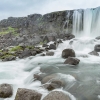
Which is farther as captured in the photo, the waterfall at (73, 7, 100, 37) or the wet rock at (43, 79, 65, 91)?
the waterfall at (73, 7, 100, 37)

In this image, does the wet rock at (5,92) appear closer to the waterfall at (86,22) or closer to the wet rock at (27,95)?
the wet rock at (27,95)

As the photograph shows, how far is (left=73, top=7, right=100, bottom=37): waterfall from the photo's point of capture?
33250 mm

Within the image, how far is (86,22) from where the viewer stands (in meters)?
35.0

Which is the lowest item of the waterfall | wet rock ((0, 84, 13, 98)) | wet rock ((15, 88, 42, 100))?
wet rock ((0, 84, 13, 98))

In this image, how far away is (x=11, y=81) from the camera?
10438 millimetres

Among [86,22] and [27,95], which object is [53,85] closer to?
[27,95]

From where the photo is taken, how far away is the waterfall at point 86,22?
33250 mm

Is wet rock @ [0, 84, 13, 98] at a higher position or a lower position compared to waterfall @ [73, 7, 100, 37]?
lower

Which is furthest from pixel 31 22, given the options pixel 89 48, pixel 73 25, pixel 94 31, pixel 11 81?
pixel 11 81

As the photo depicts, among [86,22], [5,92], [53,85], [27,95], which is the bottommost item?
[5,92]

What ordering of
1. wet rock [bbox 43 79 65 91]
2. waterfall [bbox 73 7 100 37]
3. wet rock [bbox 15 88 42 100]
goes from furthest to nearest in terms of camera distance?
1. waterfall [bbox 73 7 100 37]
2. wet rock [bbox 43 79 65 91]
3. wet rock [bbox 15 88 42 100]

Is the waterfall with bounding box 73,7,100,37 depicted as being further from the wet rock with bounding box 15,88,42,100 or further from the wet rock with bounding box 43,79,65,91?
the wet rock with bounding box 15,88,42,100

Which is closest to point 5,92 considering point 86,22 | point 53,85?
point 53,85

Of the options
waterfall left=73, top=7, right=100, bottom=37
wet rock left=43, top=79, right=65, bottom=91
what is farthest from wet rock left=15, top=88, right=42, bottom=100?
waterfall left=73, top=7, right=100, bottom=37
